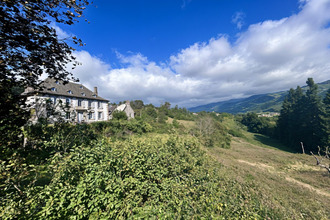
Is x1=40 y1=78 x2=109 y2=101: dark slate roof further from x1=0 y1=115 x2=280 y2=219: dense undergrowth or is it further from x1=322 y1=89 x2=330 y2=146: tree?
x1=322 y1=89 x2=330 y2=146: tree

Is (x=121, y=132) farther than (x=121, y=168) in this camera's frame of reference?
Yes

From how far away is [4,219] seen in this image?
276cm

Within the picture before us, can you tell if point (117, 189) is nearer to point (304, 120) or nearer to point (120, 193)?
point (120, 193)

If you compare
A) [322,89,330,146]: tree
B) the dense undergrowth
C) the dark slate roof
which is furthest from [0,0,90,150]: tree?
[322,89,330,146]: tree

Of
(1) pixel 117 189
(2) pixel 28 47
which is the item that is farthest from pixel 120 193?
(2) pixel 28 47

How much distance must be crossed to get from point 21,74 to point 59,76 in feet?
3.53

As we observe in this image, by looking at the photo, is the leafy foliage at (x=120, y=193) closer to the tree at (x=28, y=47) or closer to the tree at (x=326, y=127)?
the tree at (x=28, y=47)

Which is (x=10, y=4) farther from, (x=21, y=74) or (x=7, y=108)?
(x=7, y=108)

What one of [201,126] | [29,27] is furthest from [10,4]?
[201,126]

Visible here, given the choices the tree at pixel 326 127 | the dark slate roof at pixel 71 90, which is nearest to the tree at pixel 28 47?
the dark slate roof at pixel 71 90

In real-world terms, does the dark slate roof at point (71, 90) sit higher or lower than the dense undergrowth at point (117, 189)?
higher

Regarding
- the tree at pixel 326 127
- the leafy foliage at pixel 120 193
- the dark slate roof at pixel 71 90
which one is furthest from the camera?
the tree at pixel 326 127

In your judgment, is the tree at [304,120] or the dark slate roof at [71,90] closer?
the dark slate roof at [71,90]

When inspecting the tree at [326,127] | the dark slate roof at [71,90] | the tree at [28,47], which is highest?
the dark slate roof at [71,90]
